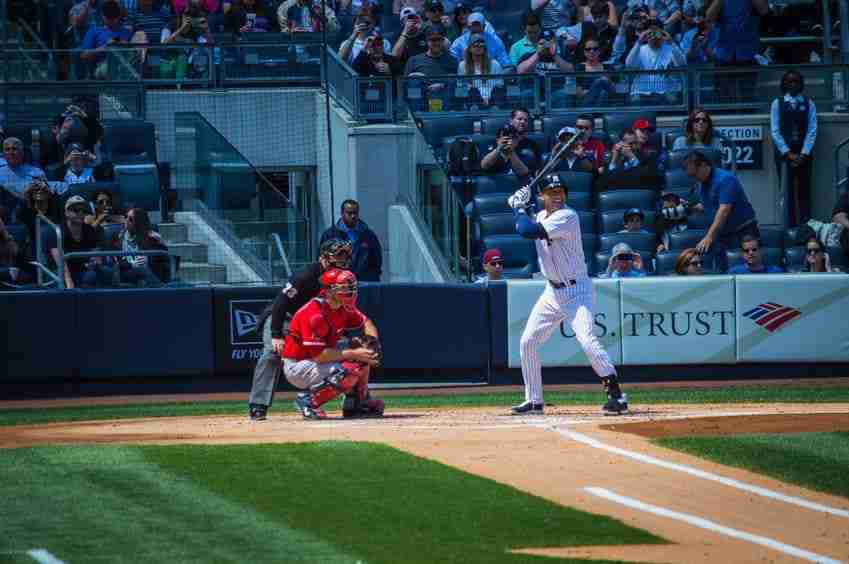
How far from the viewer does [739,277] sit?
18.2 m

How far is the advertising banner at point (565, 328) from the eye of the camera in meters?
18.0

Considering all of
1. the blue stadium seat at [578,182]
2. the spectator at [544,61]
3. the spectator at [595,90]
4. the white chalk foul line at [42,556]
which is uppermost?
the spectator at [544,61]

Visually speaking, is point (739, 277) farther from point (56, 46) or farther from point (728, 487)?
point (56, 46)

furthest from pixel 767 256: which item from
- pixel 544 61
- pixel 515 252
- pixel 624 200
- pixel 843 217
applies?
pixel 544 61

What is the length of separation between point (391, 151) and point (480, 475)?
11413 millimetres

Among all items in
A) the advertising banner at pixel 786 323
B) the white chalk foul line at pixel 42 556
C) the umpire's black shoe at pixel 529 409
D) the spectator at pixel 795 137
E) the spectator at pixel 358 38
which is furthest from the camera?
the spectator at pixel 358 38

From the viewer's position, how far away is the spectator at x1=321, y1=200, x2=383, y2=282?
19031 millimetres

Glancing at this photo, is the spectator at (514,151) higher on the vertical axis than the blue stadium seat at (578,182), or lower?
higher

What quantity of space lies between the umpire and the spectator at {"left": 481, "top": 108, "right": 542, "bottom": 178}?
22.1 ft

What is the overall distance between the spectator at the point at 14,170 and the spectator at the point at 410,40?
17.9ft

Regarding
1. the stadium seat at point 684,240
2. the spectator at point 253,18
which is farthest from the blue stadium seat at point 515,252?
the spectator at point 253,18

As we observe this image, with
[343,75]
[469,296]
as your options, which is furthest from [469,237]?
[343,75]

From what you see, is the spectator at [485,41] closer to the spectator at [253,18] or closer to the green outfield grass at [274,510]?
the spectator at [253,18]

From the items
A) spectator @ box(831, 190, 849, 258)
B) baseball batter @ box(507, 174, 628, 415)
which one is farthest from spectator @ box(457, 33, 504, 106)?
baseball batter @ box(507, 174, 628, 415)
